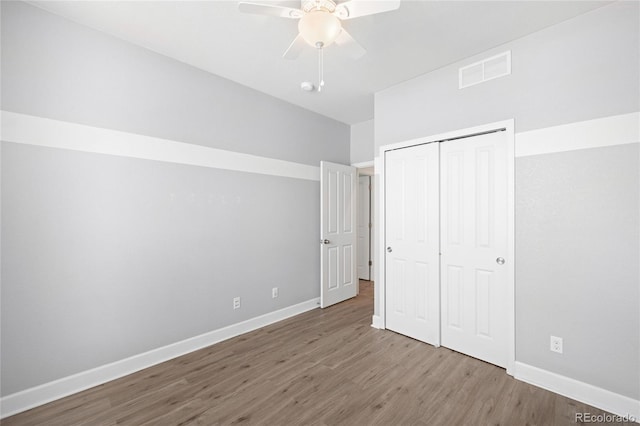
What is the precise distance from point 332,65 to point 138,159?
6.75ft

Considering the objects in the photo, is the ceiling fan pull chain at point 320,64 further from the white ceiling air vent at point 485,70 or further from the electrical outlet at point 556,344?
Answer: the electrical outlet at point 556,344

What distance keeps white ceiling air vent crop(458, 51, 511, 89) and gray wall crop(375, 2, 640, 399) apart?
0.20 feet

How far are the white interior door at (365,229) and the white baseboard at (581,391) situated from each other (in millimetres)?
3711

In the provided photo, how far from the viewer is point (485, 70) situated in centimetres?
265

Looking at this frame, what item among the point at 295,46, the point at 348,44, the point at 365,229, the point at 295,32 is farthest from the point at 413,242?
the point at 365,229

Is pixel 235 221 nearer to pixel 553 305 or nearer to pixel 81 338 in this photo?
pixel 81 338

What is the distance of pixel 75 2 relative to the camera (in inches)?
80.6

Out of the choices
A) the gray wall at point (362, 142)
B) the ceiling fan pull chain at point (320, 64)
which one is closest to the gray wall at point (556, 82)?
the ceiling fan pull chain at point (320, 64)

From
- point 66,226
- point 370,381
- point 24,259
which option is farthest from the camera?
point 370,381

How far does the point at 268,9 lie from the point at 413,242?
8.33 ft

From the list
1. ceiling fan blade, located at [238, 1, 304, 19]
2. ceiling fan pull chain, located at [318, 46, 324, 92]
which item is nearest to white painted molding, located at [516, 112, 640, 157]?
ceiling fan pull chain, located at [318, 46, 324, 92]

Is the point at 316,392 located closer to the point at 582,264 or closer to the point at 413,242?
the point at 413,242

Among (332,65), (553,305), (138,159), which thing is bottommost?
(553,305)

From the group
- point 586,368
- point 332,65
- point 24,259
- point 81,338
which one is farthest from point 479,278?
point 24,259
